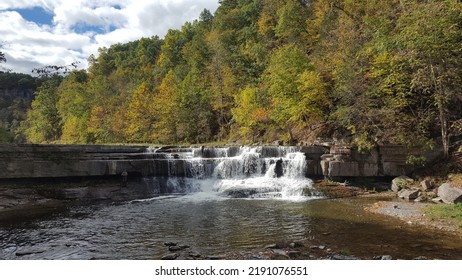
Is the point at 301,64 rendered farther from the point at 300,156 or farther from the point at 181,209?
the point at 181,209

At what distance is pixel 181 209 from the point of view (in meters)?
15.1

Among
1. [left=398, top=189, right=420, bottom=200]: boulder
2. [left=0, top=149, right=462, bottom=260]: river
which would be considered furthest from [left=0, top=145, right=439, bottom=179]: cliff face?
[left=398, top=189, right=420, bottom=200]: boulder

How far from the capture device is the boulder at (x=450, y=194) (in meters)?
14.4

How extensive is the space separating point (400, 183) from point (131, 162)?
15.5 metres

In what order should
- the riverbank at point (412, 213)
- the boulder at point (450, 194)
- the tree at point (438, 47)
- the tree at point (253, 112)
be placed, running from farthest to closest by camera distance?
the tree at point (253, 112) < the tree at point (438, 47) < the boulder at point (450, 194) < the riverbank at point (412, 213)

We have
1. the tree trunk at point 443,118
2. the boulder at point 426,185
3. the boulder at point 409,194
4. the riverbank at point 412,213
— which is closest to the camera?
the riverbank at point 412,213

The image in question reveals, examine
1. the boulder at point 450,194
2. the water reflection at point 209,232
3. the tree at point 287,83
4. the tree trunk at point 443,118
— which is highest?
the tree at point 287,83

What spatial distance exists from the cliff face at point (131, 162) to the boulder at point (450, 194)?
393 cm

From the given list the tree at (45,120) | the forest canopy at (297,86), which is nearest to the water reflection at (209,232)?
the forest canopy at (297,86)

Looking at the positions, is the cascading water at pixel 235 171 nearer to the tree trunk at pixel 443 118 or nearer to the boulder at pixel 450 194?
the boulder at pixel 450 194

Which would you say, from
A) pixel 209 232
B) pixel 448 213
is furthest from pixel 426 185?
pixel 209 232

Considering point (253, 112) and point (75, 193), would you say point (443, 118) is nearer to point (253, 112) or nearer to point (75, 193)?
point (253, 112)

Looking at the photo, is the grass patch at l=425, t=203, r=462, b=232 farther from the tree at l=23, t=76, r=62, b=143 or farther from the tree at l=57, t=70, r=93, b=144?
the tree at l=23, t=76, r=62, b=143

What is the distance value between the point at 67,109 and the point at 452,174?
2370 inches
